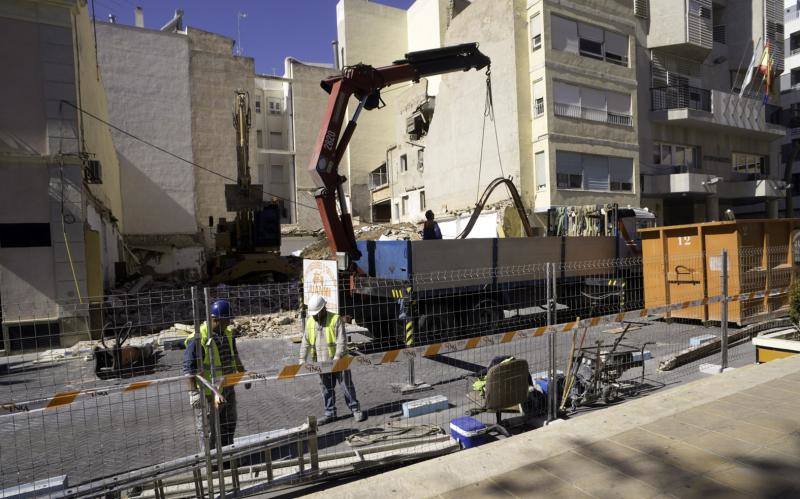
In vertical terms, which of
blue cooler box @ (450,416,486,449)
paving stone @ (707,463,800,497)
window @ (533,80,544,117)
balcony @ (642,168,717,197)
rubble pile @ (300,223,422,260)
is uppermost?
window @ (533,80,544,117)

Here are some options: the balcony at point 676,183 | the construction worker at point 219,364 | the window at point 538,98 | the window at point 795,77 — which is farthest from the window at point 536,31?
the window at point 795,77

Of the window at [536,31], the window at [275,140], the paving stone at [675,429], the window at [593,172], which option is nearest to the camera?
the paving stone at [675,429]

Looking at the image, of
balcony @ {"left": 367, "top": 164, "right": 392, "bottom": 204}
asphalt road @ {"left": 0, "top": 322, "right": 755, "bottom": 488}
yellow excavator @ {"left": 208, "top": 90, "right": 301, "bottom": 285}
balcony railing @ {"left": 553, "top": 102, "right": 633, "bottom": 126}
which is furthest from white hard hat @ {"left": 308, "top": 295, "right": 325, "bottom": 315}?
balcony @ {"left": 367, "top": 164, "right": 392, "bottom": 204}

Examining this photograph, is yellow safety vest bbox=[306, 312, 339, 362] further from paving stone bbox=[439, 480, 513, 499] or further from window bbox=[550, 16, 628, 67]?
window bbox=[550, 16, 628, 67]

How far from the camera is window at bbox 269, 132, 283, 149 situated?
1714 inches

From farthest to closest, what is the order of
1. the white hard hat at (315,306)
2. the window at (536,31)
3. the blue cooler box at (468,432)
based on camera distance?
1. the window at (536,31)
2. the white hard hat at (315,306)
3. the blue cooler box at (468,432)

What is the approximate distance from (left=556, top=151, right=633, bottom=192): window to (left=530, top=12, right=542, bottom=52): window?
15.1ft

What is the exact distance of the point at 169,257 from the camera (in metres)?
26.4

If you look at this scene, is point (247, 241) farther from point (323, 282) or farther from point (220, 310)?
point (220, 310)

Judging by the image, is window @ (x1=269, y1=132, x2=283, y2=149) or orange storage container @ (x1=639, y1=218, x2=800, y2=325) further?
window @ (x1=269, y1=132, x2=283, y2=149)

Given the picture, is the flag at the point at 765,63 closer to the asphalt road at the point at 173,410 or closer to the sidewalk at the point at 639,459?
the asphalt road at the point at 173,410

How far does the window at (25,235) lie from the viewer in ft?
35.9

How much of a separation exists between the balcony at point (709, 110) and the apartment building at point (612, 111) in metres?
0.07

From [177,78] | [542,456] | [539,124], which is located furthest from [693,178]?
[177,78]
